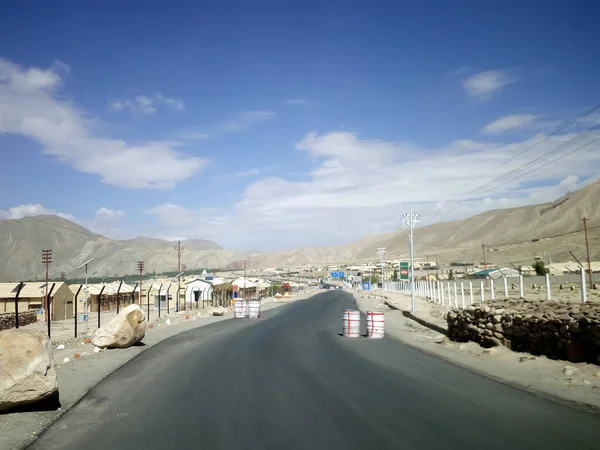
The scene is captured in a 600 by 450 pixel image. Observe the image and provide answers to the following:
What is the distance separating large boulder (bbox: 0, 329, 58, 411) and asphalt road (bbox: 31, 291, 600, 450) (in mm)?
717

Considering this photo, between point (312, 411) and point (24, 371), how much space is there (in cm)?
525

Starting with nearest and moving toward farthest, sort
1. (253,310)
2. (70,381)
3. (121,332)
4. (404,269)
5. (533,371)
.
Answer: (70,381), (533,371), (121,332), (253,310), (404,269)

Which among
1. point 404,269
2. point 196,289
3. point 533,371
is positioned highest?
point 404,269

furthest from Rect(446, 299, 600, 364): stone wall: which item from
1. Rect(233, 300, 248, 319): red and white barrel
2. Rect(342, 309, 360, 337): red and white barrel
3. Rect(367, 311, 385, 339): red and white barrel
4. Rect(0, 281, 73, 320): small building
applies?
Rect(0, 281, 73, 320): small building

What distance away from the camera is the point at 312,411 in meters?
9.54

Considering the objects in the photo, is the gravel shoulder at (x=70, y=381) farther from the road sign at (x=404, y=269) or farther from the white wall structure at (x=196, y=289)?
the white wall structure at (x=196, y=289)

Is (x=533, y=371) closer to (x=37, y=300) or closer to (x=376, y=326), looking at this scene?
(x=376, y=326)

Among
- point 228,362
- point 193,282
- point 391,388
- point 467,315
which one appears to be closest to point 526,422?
point 391,388

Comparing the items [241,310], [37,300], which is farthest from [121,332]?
[37,300]

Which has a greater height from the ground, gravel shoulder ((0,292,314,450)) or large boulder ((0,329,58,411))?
large boulder ((0,329,58,411))

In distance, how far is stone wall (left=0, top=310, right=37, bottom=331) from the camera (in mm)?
36906

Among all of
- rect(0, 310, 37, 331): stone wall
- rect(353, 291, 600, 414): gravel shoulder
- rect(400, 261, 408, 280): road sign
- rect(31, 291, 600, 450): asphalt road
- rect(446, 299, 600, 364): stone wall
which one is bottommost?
rect(0, 310, 37, 331): stone wall

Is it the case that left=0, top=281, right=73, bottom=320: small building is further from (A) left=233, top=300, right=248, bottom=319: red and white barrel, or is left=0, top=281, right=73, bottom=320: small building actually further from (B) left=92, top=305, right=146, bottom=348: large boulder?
(B) left=92, top=305, right=146, bottom=348: large boulder

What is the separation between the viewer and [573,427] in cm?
827
